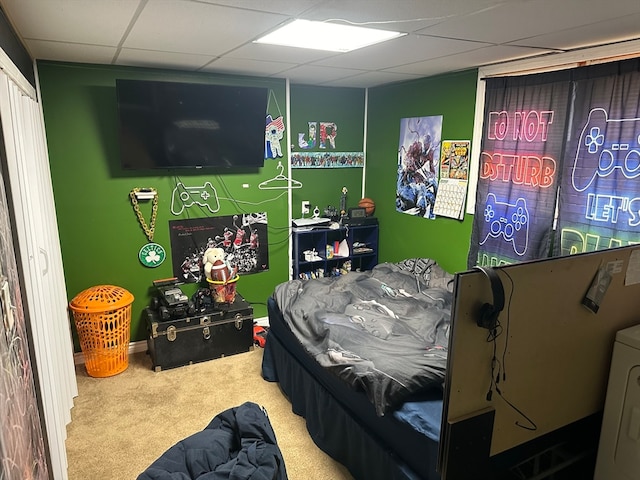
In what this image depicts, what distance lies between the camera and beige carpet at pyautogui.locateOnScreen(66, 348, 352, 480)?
2410 millimetres

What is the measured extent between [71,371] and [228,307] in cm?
120

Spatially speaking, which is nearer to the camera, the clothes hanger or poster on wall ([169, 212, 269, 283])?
poster on wall ([169, 212, 269, 283])

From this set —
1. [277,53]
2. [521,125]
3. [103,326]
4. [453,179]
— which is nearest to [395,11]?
[277,53]

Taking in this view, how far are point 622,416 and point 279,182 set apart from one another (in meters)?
3.19

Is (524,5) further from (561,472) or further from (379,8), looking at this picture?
(561,472)

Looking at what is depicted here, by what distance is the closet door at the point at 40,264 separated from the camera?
66.1 inches

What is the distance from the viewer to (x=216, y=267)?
144 inches

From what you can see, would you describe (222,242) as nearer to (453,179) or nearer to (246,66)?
(246,66)

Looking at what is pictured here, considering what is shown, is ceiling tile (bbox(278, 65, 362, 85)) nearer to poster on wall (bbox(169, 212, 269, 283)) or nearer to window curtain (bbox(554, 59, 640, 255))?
poster on wall (bbox(169, 212, 269, 283))

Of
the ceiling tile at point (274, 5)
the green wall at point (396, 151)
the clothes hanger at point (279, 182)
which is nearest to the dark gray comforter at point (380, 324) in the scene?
the green wall at point (396, 151)

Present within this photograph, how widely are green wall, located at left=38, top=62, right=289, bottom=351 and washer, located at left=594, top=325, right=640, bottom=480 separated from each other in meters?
3.10

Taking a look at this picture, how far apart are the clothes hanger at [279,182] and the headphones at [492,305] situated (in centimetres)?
301

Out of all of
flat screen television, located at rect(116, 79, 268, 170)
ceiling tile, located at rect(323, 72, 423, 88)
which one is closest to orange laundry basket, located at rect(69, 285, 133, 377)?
flat screen television, located at rect(116, 79, 268, 170)

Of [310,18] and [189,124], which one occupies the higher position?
[310,18]
